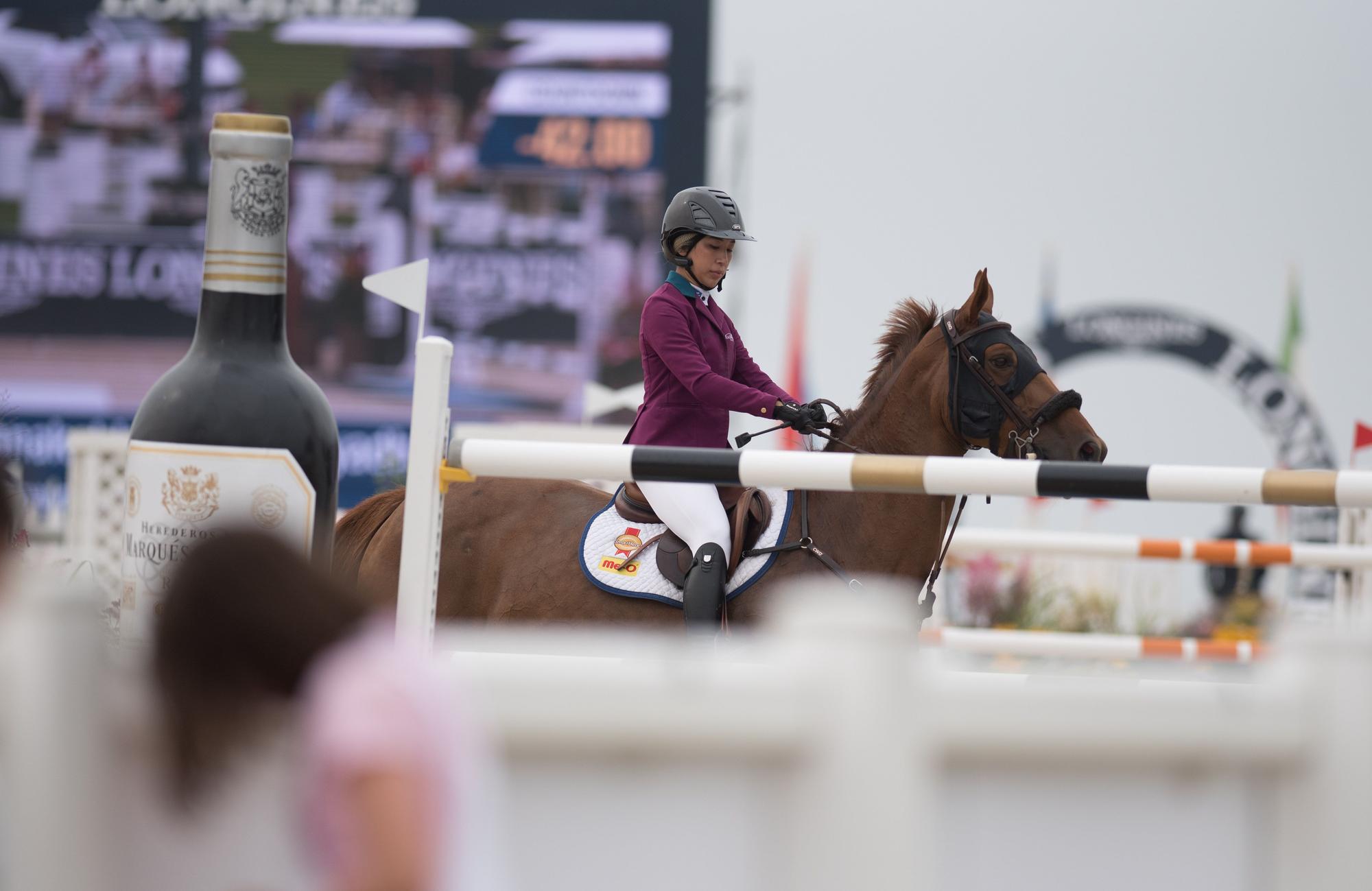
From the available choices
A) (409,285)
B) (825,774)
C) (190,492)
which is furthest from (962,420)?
(825,774)

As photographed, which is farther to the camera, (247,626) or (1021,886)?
(1021,886)

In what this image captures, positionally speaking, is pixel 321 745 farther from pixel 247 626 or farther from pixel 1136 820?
pixel 1136 820

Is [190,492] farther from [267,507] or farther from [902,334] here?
[902,334]

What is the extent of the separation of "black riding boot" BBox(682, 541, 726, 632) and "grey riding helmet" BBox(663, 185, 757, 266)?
2.88 ft

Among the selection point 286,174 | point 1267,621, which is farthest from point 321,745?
point 1267,621

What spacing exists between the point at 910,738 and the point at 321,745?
0.44 m

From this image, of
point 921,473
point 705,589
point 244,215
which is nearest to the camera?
point 244,215

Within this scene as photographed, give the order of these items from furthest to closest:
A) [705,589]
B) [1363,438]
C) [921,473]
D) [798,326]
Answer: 1. [798,326]
2. [1363,438]
3. [705,589]
4. [921,473]

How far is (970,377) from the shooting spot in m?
4.36

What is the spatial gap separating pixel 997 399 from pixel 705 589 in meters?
0.99

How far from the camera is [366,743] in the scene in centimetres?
111

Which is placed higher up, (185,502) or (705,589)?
(185,502)

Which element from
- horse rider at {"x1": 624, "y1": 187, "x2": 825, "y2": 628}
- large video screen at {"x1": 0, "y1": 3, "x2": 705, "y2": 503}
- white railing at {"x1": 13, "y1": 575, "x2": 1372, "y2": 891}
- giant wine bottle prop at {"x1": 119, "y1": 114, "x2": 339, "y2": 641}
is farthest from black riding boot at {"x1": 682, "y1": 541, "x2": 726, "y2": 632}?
large video screen at {"x1": 0, "y1": 3, "x2": 705, "y2": 503}

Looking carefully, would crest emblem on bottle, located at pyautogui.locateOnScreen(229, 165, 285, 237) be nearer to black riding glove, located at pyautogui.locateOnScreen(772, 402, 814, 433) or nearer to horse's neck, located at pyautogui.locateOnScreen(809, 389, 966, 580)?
black riding glove, located at pyautogui.locateOnScreen(772, 402, 814, 433)
